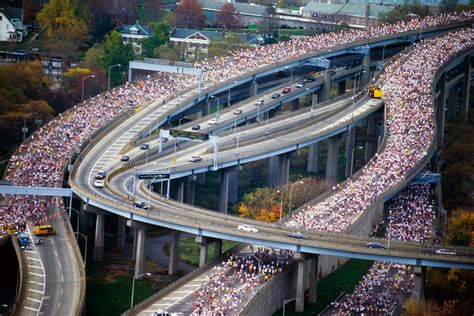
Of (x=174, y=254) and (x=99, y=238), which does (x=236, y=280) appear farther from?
(x=99, y=238)

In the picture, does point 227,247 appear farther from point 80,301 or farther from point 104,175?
point 80,301

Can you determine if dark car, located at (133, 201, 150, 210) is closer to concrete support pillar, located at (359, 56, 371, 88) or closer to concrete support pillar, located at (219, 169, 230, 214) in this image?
concrete support pillar, located at (219, 169, 230, 214)

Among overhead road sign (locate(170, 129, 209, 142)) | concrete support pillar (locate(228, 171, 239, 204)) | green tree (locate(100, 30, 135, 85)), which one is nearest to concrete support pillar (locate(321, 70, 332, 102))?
green tree (locate(100, 30, 135, 85))

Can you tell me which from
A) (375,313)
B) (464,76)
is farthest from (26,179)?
(464,76)

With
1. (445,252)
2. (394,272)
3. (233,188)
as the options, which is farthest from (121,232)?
(445,252)

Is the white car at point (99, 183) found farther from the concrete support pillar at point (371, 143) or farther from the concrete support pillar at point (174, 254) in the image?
the concrete support pillar at point (371, 143)
